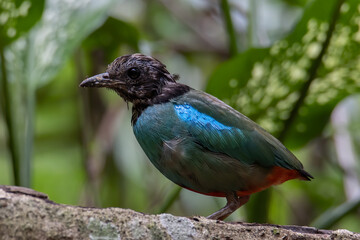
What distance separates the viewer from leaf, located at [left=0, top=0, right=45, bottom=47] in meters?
3.50

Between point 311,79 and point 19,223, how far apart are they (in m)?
2.15

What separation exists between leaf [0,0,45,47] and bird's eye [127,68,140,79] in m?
0.76

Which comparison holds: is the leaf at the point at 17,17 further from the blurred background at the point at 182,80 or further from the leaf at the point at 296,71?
the leaf at the point at 296,71

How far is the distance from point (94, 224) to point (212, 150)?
2.83ft

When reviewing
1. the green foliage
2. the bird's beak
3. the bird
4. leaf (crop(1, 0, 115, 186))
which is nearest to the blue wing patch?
the bird

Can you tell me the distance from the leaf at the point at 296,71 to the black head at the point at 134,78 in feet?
1.63

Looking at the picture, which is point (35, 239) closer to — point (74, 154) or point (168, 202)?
point (168, 202)

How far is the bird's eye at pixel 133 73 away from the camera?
124 inches

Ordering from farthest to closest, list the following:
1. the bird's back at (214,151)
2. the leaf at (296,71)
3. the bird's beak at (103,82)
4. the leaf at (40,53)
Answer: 1. the leaf at (40,53)
2. the leaf at (296,71)
3. the bird's beak at (103,82)
4. the bird's back at (214,151)

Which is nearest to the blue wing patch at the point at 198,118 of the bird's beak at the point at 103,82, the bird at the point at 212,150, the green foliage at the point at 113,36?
the bird at the point at 212,150

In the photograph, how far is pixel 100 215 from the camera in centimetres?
210

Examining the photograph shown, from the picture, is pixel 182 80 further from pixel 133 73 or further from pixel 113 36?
pixel 133 73

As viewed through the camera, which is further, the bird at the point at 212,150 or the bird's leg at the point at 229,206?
the bird's leg at the point at 229,206

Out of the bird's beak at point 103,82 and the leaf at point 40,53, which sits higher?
the leaf at point 40,53
